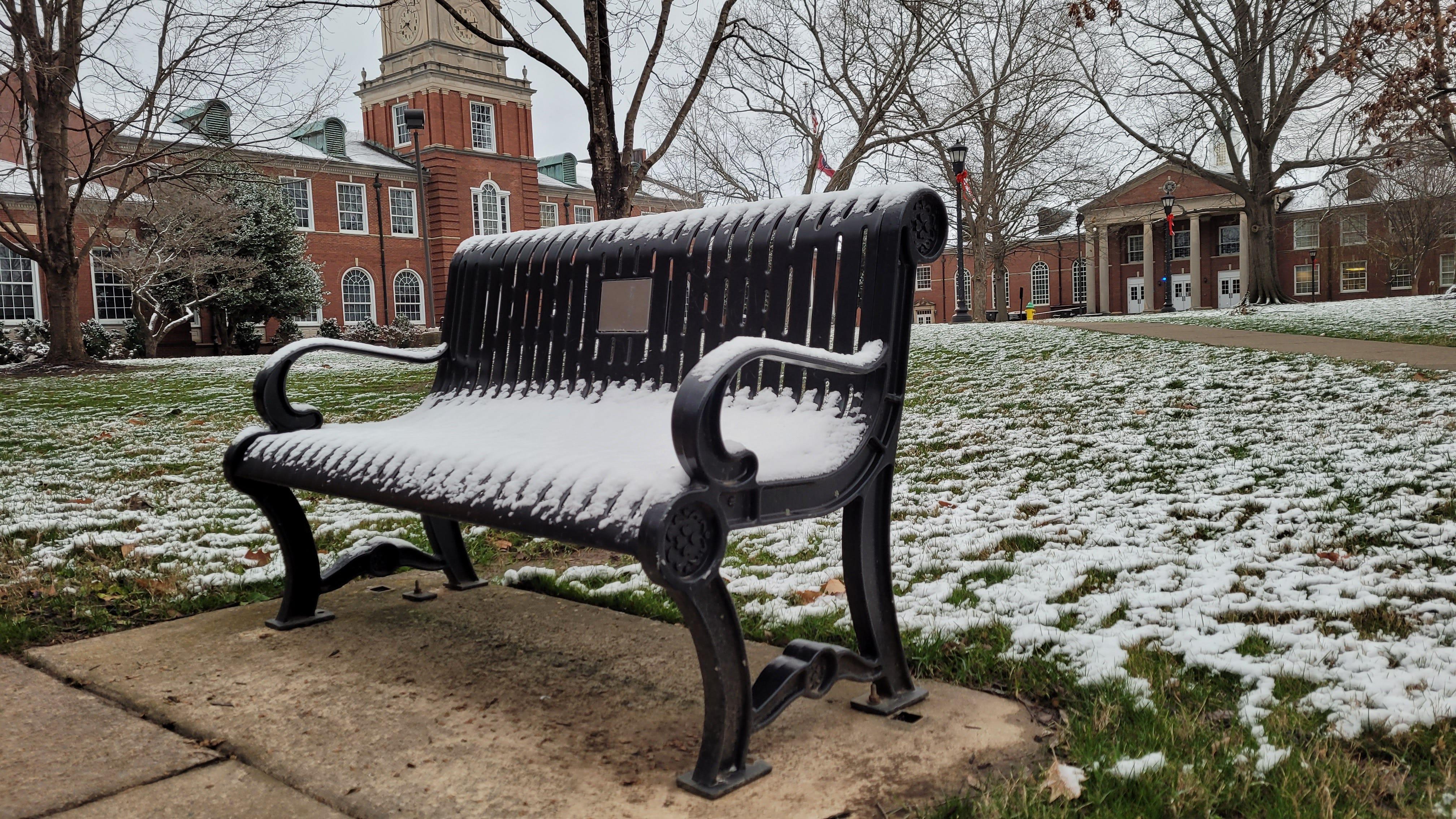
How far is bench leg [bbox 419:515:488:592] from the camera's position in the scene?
3.40 metres

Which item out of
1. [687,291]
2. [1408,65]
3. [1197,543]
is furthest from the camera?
[1408,65]

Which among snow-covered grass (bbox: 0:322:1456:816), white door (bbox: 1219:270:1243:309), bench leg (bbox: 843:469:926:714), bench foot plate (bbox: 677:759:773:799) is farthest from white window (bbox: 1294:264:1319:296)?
bench foot plate (bbox: 677:759:773:799)

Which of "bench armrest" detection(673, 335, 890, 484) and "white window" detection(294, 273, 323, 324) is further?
"white window" detection(294, 273, 323, 324)

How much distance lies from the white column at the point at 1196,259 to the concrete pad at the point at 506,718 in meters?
56.9

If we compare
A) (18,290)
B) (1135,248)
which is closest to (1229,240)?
(1135,248)

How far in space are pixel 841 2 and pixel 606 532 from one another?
58.3 ft

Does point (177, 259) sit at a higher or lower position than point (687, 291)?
higher

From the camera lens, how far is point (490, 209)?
137 ft

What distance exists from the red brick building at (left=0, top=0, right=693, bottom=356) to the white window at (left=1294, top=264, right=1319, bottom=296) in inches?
1497

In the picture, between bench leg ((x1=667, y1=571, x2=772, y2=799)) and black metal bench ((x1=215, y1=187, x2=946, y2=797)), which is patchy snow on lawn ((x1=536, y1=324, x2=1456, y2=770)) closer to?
black metal bench ((x1=215, y1=187, x2=946, y2=797))

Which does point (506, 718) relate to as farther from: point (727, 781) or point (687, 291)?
point (687, 291)

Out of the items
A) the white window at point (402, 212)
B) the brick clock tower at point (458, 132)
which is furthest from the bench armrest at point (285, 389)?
the white window at point (402, 212)

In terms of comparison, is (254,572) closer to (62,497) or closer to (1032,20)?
(62,497)

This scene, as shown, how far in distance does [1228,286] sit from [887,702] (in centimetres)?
6259
